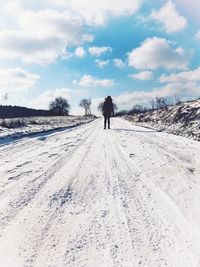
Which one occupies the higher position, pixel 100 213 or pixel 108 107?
pixel 108 107

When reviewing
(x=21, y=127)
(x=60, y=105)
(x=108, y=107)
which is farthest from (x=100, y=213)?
(x=60, y=105)

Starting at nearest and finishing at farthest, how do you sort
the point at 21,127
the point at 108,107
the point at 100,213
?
the point at 100,213 → the point at 21,127 → the point at 108,107

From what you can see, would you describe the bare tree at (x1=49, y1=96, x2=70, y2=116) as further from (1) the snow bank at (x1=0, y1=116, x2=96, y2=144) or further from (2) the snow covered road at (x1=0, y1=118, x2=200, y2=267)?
(2) the snow covered road at (x1=0, y1=118, x2=200, y2=267)

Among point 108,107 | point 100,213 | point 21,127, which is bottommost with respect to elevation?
point 21,127

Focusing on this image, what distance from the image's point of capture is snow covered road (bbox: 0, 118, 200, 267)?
2836 millimetres

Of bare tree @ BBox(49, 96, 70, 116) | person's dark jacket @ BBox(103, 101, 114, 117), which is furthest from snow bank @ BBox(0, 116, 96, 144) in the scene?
bare tree @ BBox(49, 96, 70, 116)

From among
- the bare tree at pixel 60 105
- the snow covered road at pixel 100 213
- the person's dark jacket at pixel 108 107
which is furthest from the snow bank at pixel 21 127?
the bare tree at pixel 60 105

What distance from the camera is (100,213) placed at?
3.83 metres

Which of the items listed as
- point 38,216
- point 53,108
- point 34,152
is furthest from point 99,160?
point 53,108

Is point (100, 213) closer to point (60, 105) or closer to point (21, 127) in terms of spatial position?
point (21, 127)

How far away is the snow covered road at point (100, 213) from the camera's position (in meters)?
2.84

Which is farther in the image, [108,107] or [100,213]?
[108,107]

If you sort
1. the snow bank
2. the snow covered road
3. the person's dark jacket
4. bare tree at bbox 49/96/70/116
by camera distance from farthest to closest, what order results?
bare tree at bbox 49/96/70/116 → the person's dark jacket → the snow bank → the snow covered road

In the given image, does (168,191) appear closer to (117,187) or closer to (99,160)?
(117,187)
